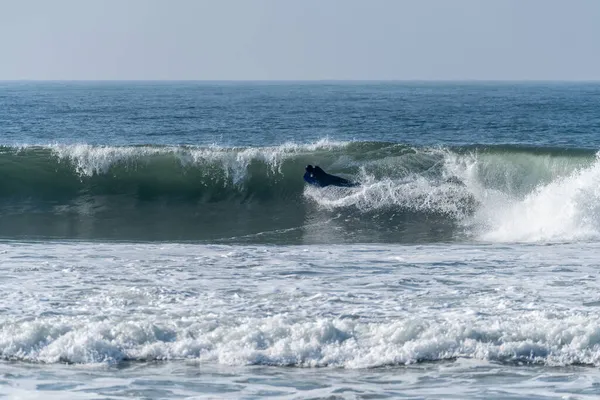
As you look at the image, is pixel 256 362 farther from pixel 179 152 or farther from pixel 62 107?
pixel 62 107

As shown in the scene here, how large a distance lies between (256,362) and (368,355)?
1.12 m

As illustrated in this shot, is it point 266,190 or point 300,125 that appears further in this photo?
point 300,125

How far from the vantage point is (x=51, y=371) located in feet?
30.9

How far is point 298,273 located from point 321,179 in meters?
9.26

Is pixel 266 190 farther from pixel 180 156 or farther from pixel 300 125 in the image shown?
pixel 300 125

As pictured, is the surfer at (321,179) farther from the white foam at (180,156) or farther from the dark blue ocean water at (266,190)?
the white foam at (180,156)

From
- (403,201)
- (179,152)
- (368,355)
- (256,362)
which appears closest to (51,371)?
(256,362)

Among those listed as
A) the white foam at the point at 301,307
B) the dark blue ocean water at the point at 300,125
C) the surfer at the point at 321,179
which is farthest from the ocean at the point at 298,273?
the dark blue ocean water at the point at 300,125

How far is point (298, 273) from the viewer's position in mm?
13141

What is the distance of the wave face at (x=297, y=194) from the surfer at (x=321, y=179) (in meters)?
0.26

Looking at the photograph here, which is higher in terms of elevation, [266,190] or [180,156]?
[180,156]

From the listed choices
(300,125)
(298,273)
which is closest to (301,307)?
(298,273)

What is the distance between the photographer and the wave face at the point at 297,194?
1825 centimetres

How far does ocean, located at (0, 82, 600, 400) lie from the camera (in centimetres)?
933
